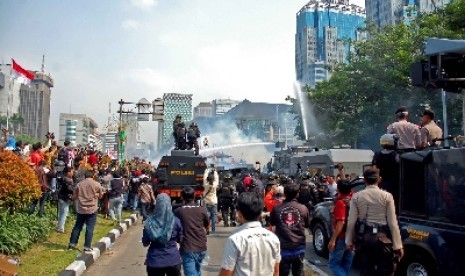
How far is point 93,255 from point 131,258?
32.2 inches

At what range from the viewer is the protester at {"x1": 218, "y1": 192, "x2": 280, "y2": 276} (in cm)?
333

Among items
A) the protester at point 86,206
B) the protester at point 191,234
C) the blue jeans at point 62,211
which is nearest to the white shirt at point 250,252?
the protester at point 191,234

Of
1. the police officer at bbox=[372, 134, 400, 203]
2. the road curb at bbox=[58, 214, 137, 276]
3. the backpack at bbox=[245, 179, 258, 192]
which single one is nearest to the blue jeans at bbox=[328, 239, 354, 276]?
the police officer at bbox=[372, 134, 400, 203]

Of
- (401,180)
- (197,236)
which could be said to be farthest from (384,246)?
(197,236)

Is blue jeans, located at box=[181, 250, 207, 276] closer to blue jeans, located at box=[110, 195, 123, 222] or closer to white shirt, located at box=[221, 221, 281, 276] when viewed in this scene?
white shirt, located at box=[221, 221, 281, 276]

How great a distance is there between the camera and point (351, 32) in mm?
128625

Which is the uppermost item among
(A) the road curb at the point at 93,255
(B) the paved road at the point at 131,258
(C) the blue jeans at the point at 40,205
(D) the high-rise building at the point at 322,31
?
(D) the high-rise building at the point at 322,31

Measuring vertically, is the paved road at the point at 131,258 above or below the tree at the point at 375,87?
below

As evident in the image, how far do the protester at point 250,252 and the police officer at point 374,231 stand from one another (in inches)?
77.3

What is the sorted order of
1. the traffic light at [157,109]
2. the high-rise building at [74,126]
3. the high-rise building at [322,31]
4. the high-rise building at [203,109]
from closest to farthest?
the traffic light at [157,109] < the high-rise building at [322,31] < the high-rise building at [74,126] < the high-rise building at [203,109]

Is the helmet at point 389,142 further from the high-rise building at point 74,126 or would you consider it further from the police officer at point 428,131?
the high-rise building at point 74,126

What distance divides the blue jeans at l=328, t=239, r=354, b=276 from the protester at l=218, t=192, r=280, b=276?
116 inches

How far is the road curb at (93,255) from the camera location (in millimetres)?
7475

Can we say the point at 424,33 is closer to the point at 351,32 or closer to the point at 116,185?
the point at 116,185
